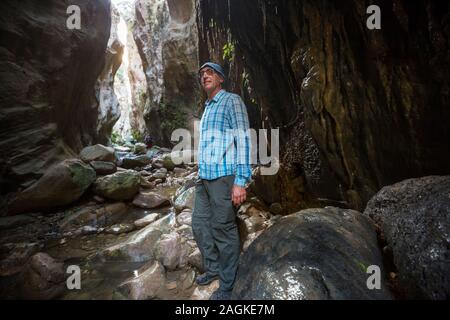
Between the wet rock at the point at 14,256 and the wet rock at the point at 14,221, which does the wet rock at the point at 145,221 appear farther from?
the wet rock at the point at 14,221

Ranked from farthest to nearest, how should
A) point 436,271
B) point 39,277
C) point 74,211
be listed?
1. point 74,211
2. point 39,277
3. point 436,271

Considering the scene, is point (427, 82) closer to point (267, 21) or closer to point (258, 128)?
point (267, 21)

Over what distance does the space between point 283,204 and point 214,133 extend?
2.48 m

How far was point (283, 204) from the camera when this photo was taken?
4277 mm

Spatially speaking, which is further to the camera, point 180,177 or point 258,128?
point 180,177

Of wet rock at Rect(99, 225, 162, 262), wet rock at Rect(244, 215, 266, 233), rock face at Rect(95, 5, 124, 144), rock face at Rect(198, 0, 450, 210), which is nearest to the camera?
rock face at Rect(198, 0, 450, 210)

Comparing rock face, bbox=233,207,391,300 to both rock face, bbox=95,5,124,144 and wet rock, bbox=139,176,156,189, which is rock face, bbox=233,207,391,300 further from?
rock face, bbox=95,5,124,144

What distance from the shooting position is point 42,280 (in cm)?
278

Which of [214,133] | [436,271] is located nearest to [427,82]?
[436,271]

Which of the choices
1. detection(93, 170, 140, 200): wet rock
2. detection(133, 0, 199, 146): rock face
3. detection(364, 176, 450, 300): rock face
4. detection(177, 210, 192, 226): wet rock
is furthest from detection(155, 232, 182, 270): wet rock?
detection(133, 0, 199, 146): rock face

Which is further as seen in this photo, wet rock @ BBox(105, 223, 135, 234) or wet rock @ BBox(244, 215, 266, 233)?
wet rock @ BBox(105, 223, 135, 234)

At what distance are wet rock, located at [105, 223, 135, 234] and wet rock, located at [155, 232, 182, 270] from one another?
1613 millimetres

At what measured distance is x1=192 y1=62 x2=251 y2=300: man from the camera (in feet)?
7.39

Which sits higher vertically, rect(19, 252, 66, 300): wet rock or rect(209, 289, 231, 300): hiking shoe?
rect(209, 289, 231, 300): hiking shoe
